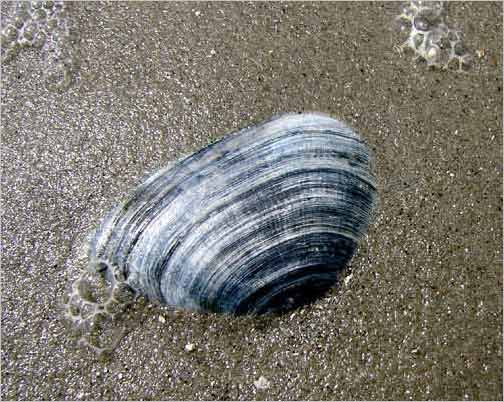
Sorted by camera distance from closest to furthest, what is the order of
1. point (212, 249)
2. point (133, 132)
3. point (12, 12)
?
point (212, 249), point (133, 132), point (12, 12)

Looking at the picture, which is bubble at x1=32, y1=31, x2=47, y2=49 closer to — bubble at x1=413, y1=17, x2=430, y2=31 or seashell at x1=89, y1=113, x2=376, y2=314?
seashell at x1=89, y1=113, x2=376, y2=314

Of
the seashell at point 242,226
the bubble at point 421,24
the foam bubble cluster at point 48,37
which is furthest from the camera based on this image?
the bubble at point 421,24

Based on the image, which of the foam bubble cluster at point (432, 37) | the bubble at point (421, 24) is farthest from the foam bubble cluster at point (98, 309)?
the bubble at point (421, 24)

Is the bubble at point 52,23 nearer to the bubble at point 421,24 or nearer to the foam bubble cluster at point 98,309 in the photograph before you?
the foam bubble cluster at point 98,309

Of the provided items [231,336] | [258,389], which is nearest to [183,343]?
[231,336]

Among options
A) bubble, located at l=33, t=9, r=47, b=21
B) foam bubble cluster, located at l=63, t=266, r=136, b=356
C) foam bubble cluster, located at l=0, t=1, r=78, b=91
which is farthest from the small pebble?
bubble, located at l=33, t=9, r=47, b=21

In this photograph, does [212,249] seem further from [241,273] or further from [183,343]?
[183,343]
